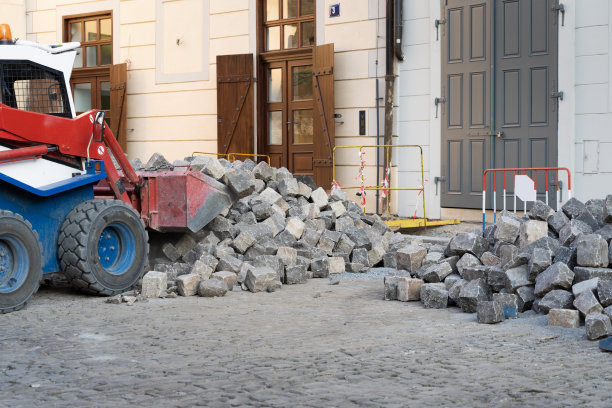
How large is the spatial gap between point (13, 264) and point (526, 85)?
312 inches

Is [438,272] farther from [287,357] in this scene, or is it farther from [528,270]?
[287,357]

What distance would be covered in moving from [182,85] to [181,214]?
302 inches

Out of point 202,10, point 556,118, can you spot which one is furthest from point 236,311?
point 202,10

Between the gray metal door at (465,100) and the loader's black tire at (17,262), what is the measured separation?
740 centimetres

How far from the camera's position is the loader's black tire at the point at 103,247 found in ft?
24.9

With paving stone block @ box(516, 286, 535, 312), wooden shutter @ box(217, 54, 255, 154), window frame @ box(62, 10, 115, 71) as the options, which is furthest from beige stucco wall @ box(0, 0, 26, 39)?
paving stone block @ box(516, 286, 535, 312)

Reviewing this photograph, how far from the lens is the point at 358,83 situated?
13.9 metres

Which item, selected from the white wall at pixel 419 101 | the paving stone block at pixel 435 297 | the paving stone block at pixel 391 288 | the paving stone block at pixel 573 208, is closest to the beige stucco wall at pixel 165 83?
the white wall at pixel 419 101

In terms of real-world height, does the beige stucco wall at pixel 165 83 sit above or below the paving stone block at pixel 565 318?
above

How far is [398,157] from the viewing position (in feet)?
44.7

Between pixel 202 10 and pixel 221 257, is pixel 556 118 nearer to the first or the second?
pixel 221 257

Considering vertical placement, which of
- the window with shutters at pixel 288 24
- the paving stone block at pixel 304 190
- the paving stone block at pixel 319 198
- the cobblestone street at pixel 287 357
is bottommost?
the cobblestone street at pixel 287 357

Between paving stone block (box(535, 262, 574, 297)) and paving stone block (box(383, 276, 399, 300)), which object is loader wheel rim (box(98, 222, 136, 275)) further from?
paving stone block (box(535, 262, 574, 297))

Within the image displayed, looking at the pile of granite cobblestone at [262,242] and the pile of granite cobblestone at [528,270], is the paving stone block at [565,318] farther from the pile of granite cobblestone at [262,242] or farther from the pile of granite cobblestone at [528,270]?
the pile of granite cobblestone at [262,242]
